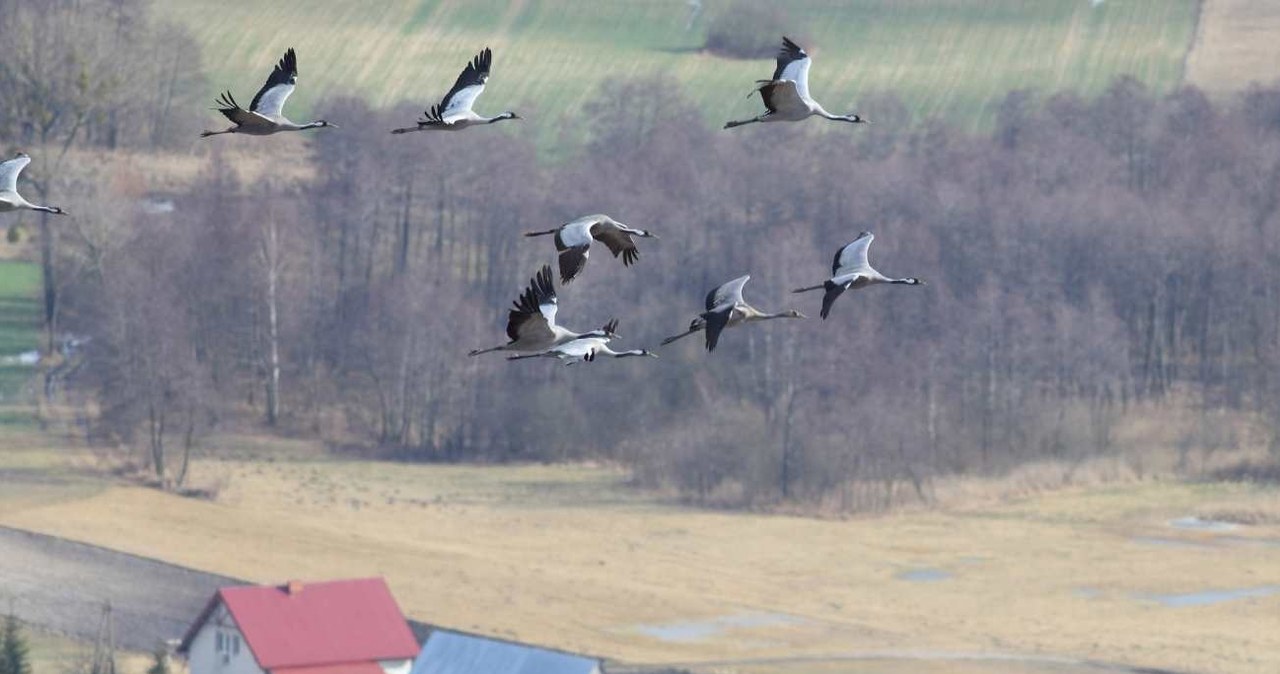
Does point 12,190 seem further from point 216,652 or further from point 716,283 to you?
point 716,283

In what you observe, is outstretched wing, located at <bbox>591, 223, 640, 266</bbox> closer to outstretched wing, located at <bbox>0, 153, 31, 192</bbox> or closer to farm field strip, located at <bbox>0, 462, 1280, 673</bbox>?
outstretched wing, located at <bbox>0, 153, 31, 192</bbox>

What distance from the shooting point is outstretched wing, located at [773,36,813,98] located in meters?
34.0

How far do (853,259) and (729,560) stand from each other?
45.8 metres

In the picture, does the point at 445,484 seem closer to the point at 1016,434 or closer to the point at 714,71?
the point at 1016,434

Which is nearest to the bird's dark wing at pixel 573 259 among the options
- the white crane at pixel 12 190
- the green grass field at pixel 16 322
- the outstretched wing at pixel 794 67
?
the outstretched wing at pixel 794 67

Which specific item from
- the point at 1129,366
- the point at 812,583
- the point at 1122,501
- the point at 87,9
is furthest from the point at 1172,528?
the point at 87,9

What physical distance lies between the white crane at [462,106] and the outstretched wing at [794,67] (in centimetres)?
304

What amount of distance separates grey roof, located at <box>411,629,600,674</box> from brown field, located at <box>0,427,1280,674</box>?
4537 millimetres

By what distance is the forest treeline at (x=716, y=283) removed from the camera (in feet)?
303

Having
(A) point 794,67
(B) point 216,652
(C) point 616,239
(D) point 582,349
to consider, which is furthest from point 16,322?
(D) point 582,349

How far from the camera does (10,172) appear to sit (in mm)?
32688

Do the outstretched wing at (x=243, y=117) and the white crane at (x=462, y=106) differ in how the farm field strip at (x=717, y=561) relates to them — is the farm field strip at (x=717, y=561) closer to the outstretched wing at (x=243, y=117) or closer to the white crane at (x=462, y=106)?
the white crane at (x=462, y=106)

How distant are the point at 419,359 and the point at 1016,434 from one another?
60.4 feet

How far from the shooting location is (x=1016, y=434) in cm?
9419
